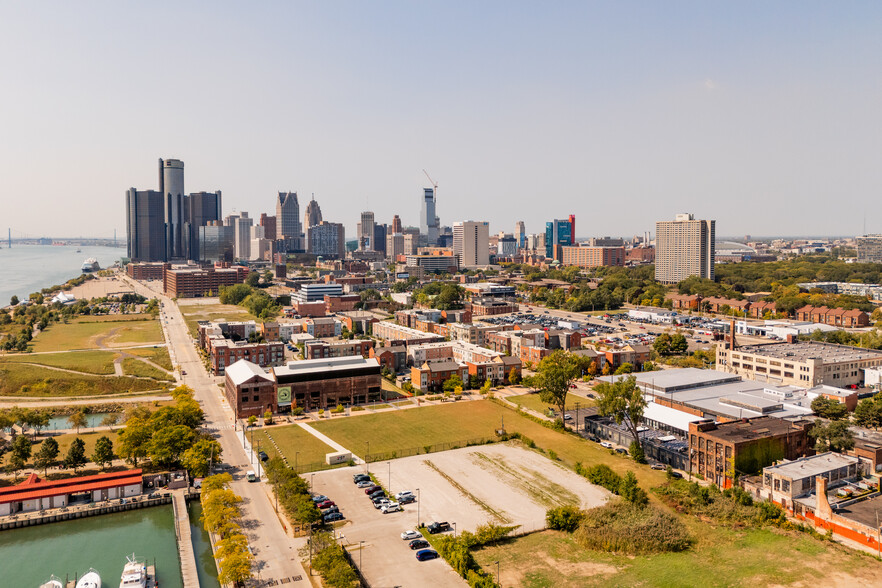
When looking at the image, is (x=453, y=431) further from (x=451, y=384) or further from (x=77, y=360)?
(x=77, y=360)

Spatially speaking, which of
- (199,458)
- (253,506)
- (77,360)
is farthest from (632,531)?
(77,360)

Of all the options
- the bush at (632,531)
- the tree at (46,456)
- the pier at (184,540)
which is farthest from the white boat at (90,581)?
the bush at (632,531)

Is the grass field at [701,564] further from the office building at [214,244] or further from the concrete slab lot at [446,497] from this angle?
the office building at [214,244]

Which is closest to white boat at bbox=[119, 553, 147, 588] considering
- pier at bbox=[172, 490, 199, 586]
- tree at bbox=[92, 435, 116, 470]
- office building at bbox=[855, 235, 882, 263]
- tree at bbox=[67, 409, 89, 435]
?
pier at bbox=[172, 490, 199, 586]

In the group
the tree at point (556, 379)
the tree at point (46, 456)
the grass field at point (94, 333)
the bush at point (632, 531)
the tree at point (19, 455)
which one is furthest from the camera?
the grass field at point (94, 333)

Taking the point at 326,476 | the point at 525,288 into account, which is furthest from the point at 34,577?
the point at 525,288

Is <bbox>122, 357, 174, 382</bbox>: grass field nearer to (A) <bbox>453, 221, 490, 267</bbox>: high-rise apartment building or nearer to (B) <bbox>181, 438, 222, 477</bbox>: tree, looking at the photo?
(B) <bbox>181, 438, 222, 477</bbox>: tree
